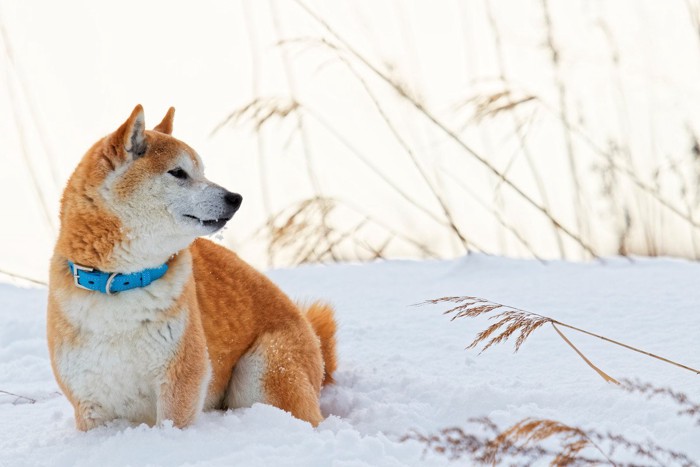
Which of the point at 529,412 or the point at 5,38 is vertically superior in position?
the point at 5,38

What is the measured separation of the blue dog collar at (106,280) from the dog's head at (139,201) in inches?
1.2

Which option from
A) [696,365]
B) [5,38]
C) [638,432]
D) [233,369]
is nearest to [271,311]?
[233,369]

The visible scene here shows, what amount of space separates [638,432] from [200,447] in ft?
4.22

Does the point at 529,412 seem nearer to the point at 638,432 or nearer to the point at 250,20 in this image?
the point at 638,432

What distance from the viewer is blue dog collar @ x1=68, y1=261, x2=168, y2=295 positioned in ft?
8.00

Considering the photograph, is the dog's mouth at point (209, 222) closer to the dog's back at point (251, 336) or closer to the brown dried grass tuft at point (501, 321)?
the dog's back at point (251, 336)

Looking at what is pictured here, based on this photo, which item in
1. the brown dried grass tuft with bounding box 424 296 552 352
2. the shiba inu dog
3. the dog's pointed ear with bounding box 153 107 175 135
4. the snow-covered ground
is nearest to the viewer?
the brown dried grass tuft with bounding box 424 296 552 352

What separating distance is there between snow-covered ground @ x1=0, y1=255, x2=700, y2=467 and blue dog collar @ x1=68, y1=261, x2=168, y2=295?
1.33 feet

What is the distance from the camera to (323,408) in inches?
121

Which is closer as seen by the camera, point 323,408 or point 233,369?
point 233,369

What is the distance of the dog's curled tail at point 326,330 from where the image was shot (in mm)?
3260

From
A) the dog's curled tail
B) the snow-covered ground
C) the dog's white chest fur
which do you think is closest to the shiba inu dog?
the dog's white chest fur

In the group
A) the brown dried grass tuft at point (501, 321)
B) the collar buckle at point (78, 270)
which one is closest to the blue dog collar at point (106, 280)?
the collar buckle at point (78, 270)

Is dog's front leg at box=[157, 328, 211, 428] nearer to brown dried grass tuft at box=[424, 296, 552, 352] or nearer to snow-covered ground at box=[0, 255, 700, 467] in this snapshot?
snow-covered ground at box=[0, 255, 700, 467]
